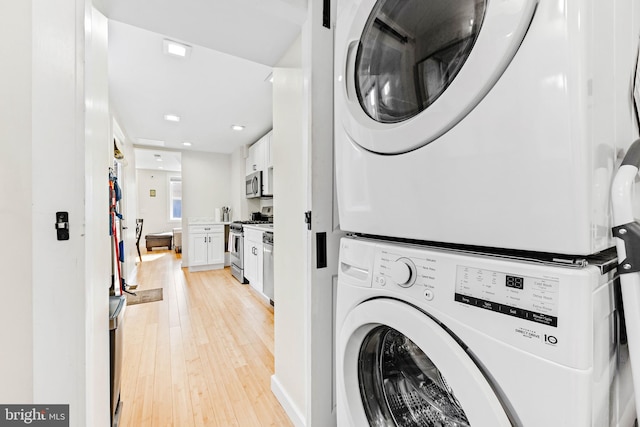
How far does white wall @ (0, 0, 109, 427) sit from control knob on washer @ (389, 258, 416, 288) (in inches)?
34.2

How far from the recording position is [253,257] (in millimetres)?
3434

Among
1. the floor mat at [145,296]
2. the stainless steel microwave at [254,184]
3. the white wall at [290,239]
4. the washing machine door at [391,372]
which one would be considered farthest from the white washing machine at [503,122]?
the stainless steel microwave at [254,184]

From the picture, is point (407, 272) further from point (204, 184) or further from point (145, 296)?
point (204, 184)

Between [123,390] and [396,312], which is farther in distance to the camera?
[123,390]

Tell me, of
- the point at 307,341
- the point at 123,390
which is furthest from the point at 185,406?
the point at 307,341

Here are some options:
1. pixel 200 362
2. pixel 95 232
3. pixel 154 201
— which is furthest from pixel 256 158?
pixel 154 201

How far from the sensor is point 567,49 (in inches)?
16.1

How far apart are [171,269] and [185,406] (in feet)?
12.5

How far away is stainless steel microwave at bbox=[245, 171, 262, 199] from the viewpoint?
4.25 m

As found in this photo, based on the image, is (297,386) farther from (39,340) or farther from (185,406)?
(39,340)

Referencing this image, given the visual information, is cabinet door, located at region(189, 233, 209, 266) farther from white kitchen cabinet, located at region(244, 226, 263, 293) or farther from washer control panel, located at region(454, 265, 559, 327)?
washer control panel, located at region(454, 265, 559, 327)

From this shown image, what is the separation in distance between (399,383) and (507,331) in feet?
1.58

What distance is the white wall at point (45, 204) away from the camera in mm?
679

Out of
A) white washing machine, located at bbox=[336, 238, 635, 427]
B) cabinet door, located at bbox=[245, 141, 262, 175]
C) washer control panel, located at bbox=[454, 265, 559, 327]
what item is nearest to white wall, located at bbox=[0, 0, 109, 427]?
white washing machine, located at bbox=[336, 238, 635, 427]
